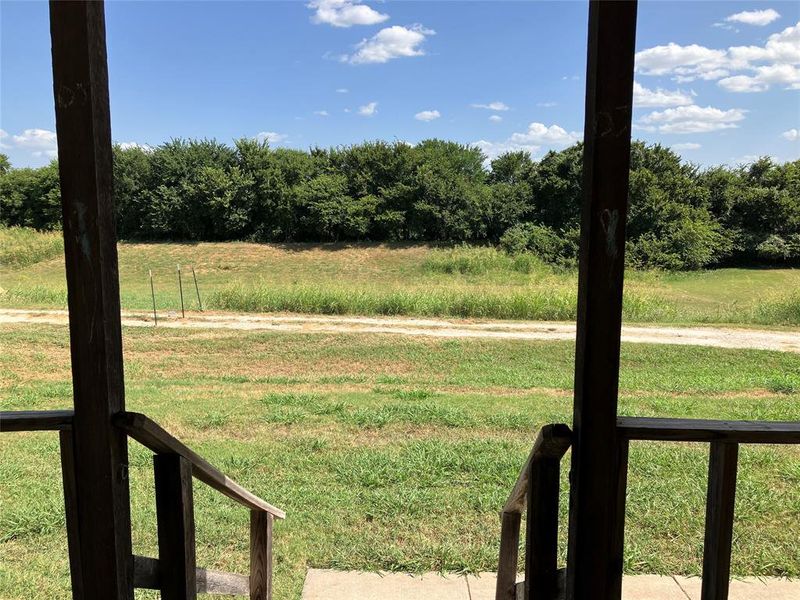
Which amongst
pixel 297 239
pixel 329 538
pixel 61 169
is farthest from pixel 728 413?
pixel 297 239

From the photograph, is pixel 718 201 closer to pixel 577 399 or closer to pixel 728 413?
pixel 728 413

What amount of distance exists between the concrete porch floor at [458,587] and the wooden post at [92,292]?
1622mm

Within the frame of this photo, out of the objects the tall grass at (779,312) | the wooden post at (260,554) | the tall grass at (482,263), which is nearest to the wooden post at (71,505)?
the wooden post at (260,554)

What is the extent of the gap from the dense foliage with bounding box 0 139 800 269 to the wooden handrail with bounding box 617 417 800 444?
24.3 meters

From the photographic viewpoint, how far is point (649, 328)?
1161 centimetres

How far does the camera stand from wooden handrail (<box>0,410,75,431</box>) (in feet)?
4.29

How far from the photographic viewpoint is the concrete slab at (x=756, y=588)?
105 inches

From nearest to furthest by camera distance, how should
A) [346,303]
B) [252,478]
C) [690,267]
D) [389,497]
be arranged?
[389,497]
[252,478]
[346,303]
[690,267]

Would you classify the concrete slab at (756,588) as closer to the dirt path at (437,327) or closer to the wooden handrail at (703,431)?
the wooden handrail at (703,431)

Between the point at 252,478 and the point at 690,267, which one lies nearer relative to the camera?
the point at 252,478

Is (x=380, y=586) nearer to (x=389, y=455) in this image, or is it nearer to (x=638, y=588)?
(x=638, y=588)

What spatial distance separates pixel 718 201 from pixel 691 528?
95.0 ft

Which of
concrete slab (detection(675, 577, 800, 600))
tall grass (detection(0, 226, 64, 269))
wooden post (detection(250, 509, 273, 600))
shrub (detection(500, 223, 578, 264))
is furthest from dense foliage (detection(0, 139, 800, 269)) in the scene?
wooden post (detection(250, 509, 273, 600))

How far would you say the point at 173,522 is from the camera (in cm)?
146
